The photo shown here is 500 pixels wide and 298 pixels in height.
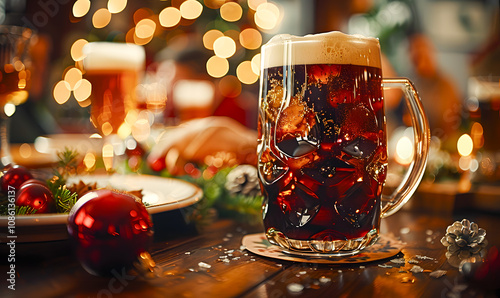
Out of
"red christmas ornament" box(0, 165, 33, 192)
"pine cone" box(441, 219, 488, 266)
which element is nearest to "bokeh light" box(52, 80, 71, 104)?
"red christmas ornament" box(0, 165, 33, 192)

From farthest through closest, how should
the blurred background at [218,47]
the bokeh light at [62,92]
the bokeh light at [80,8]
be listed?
1. the bokeh light at [62,92]
2. the bokeh light at [80,8]
3. the blurred background at [218,47]

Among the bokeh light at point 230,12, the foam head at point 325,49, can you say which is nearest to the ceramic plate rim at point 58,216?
the foam head at point 325,49

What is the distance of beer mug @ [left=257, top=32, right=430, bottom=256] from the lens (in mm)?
602

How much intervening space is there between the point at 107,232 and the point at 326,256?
0.87 ft

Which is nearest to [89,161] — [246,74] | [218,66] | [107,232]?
[107,232]

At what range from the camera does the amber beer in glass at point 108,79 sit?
1.38 metres

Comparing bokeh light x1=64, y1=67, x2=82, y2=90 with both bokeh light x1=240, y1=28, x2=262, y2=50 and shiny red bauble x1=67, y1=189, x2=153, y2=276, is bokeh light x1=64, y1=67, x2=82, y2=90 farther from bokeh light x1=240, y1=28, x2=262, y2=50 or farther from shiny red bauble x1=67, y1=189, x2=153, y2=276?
shiny red bauble x1=67, y1=189, x2=153, y2=276

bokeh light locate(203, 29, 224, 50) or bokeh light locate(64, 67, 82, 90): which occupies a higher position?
bokeh light locate(203, 29, 224, 50)

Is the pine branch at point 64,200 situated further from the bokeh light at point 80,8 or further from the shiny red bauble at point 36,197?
the bokeh light at point 80,8

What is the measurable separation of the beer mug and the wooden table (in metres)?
0.06

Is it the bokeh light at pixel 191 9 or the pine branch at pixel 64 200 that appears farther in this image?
Result: the bokeh light at pixel 191 9

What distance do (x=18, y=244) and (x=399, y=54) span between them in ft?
18.3

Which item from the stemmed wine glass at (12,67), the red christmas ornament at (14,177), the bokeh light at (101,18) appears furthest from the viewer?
the bokeh light at (101,18)

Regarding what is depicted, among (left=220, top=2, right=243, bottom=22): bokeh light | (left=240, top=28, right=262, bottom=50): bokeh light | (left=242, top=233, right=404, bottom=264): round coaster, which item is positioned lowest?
(left=242, top=233, right=404, bottom=264): round coaster
